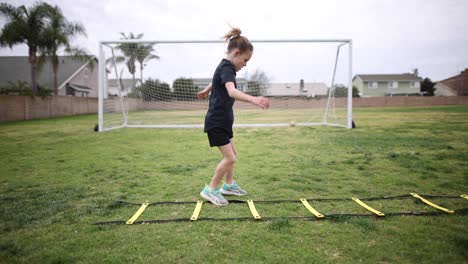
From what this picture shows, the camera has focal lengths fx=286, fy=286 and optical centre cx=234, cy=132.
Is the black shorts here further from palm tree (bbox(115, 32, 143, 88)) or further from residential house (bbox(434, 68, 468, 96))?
residential house (bbox(434, 68, 468, 96))

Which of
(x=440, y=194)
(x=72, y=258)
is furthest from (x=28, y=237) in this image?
(x=440, y=194)

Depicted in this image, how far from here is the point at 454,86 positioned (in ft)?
180

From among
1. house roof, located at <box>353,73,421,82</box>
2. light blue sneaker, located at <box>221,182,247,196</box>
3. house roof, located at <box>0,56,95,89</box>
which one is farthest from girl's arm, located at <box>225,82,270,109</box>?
house roof, located at <box>353,73,421,82</box>

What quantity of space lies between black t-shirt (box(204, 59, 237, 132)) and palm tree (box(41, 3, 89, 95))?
23.7m

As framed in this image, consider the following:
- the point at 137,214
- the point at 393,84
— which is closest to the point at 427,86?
the point at 393,84

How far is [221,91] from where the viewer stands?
3137mm

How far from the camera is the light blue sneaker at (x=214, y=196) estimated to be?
120 inches

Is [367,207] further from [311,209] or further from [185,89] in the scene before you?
[185,89]

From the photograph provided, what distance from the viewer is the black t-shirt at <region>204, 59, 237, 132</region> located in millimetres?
3038

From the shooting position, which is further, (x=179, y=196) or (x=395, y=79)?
(x=395, y=79)

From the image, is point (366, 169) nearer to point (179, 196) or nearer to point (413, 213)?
point (413, 213)

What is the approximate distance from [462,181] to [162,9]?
56.6 feet

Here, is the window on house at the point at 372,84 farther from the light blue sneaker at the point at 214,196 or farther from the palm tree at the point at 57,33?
the light blue sneaker at the point at 214,196

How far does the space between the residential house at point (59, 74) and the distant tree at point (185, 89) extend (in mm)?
19870
